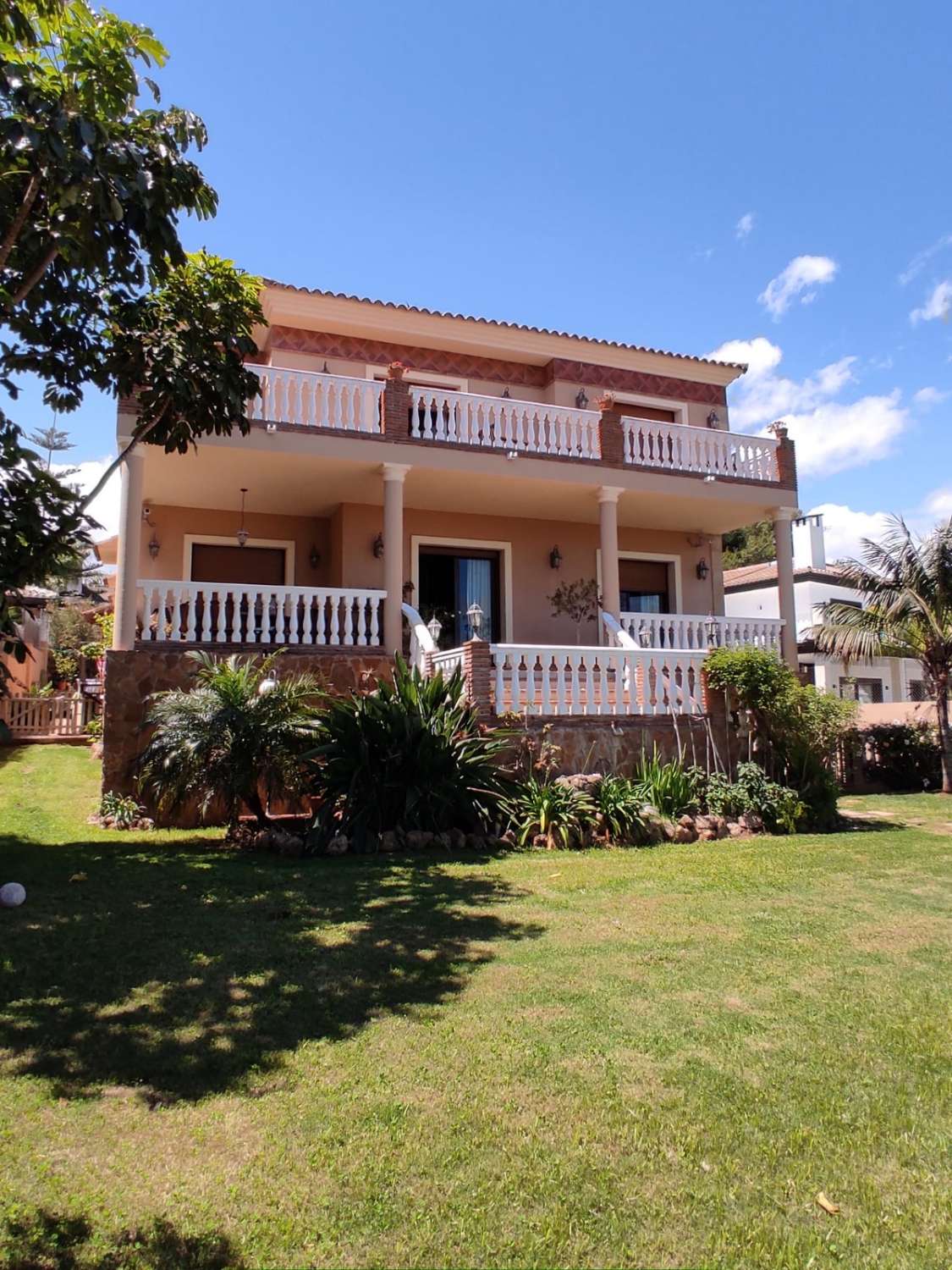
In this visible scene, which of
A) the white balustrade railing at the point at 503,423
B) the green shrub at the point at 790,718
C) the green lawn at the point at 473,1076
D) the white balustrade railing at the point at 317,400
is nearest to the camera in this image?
the green lawn at the point at 473,1076

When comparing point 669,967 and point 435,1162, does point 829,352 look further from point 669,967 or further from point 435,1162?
point 435,1162

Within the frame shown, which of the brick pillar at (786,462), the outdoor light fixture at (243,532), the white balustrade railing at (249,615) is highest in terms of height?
the brick pillar at (786,462)

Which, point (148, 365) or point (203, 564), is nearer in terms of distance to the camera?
point (148, 365)

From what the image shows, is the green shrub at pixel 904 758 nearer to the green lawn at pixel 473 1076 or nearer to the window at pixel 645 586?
the window at pixel 645 586

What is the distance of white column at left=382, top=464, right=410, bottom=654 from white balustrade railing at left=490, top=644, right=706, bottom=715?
1.79 metres

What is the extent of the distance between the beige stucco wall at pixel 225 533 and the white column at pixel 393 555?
2.88 m

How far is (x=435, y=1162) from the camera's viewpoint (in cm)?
270

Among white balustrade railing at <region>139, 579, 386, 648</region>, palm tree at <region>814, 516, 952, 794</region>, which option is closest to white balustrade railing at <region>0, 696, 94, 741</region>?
white balustrade railing at <region>139, 579, 386, 648</region>

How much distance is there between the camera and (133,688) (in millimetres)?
10188

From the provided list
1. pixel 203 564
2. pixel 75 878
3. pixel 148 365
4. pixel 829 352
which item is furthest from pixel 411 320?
pixel 75 878

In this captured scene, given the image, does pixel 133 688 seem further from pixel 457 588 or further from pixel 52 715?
pixel 52 715

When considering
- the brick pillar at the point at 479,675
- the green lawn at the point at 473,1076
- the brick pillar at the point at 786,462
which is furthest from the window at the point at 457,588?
the green lawn at the point at 473,1076

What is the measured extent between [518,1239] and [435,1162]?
44 cm

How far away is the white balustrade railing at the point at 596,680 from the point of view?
34.5 feet
